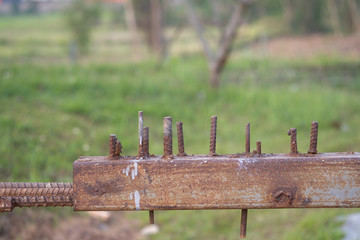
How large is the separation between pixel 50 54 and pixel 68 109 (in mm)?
5723

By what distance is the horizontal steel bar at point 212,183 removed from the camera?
1.44 metres

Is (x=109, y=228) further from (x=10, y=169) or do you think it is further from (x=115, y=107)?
(x=115, y=107)

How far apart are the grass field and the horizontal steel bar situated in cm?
256

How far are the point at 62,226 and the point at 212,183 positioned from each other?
12.4 feet

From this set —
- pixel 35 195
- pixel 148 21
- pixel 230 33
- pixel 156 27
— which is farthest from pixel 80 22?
pixel 35 195

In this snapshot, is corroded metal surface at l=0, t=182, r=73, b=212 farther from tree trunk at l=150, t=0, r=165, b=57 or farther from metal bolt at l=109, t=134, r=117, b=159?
tree trunk at l=150, t=0, r=165, b=57

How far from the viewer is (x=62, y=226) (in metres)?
4.85

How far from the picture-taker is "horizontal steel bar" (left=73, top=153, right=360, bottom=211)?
144 centimetres

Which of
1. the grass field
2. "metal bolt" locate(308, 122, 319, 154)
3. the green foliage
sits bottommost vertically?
the grass field

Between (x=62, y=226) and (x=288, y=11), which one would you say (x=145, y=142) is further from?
(x=288, y=11)

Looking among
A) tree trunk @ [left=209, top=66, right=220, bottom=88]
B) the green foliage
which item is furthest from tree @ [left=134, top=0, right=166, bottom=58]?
tree trunk @ [left=209, top=66, right=220, bottom=88]

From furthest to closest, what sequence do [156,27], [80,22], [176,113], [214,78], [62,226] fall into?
1. [156,27]
2. [80,22]
3. [214,78]
4. [176,113]
5. [62,226]

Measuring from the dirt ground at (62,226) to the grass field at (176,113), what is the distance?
0.90 feet

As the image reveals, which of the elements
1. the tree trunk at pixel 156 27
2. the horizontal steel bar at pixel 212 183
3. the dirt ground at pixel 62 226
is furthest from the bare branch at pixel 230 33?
the horizontal steel bar at pixel 212 183
